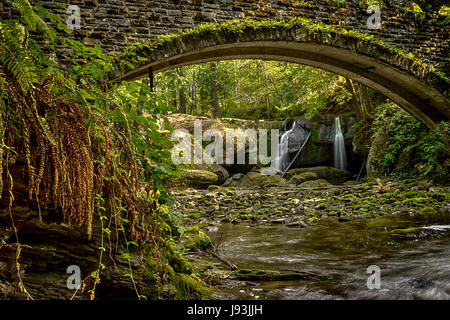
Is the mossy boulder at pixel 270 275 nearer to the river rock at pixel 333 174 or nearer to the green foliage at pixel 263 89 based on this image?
the green foliage at pixel 263 89

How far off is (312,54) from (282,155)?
31.6 feet

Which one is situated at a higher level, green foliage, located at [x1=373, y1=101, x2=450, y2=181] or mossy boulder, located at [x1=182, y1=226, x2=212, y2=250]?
green foliage, located at [x1=373, y1=101, x2=450, y2=181]

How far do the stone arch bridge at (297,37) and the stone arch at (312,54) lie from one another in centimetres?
2

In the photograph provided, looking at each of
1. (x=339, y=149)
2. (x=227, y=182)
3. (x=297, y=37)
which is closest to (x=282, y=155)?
(x=339, y=149)

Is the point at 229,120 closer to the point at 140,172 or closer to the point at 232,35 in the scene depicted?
the point at 232,35

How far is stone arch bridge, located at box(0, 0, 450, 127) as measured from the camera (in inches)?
245

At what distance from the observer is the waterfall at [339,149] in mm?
16016

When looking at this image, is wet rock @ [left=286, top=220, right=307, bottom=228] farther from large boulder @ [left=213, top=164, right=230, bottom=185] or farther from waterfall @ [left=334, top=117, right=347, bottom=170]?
waterfall @ [left=334, top=117, right=347, bottom=170]

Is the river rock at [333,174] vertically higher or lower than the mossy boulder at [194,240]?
higher

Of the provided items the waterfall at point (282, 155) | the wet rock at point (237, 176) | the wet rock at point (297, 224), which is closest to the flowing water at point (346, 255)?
the wet rock at point (297, 224)

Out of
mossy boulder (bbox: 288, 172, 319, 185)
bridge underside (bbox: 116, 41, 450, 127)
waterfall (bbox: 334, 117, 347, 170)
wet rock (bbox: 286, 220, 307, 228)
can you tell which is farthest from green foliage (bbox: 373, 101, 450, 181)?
wet rock (bbox: 286, 220, 307, 228)

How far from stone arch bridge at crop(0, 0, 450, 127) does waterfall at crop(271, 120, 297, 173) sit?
26.8 feet

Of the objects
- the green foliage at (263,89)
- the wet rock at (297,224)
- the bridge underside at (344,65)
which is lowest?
the wet rock at (297,224)

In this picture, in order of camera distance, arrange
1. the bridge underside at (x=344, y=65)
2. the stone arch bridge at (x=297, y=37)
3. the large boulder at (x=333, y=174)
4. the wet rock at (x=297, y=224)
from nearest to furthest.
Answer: the stone arch bridge at (x=297, y=37)
the wet rock at (x=297, y=224)
the bridge underside at (x=344, y=65)
the large boulder at (x=333, y=174)
